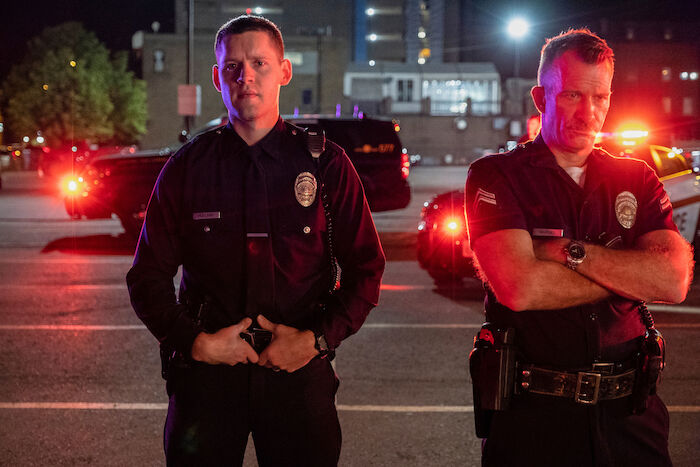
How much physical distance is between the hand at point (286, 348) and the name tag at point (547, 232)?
2.66ft

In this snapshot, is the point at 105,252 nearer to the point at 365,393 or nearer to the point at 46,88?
the point at 365,393

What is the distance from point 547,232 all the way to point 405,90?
67355 mm

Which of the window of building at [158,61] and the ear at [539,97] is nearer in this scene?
the ear at [539,97]

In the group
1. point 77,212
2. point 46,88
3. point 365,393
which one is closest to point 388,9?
point 46,88

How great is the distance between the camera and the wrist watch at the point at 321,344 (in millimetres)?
2760

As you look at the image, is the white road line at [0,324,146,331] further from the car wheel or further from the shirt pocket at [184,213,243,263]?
the shirt pocket at [184,213,243,263]

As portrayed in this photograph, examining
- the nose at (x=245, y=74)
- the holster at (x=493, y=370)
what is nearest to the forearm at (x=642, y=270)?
the holster at (x=493, y=370)

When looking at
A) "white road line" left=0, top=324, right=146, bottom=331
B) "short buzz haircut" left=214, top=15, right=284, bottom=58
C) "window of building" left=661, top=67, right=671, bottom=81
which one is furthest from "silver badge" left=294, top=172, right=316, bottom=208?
"window of building" left=661, top=67, right=671, bottom=81

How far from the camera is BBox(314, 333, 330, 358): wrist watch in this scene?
9.05 feet

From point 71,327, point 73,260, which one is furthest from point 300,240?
point 73,260

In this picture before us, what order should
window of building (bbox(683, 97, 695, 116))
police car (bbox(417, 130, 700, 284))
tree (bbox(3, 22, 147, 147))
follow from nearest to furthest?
police car (bbox(417, 130, 700, 284))
tree (bbox(3, 22, 147, 147))
window of building (bbox(683, 97, 695, 116))

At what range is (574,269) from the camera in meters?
2.77

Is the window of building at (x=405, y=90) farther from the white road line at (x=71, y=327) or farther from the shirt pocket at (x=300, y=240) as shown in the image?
the shirt pocket at (x=300, y=240)

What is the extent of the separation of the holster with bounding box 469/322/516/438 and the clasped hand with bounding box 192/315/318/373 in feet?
1.84
